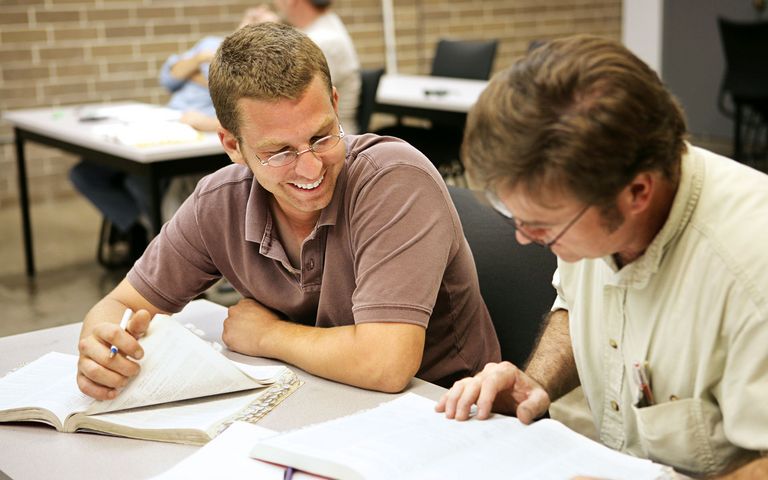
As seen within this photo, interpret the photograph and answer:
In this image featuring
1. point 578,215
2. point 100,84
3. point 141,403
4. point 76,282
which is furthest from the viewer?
point 100,84

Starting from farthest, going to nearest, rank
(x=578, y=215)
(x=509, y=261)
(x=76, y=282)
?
(x=76, y=282) → (x=509, y=261) → (x=578, y=215)

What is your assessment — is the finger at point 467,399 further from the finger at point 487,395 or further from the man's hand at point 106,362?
the man's hand at point 106,362

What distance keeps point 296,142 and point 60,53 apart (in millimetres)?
4956

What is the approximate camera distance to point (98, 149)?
12.7 ft

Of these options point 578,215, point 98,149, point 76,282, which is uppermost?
point 578,215

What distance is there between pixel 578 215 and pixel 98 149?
124 inches

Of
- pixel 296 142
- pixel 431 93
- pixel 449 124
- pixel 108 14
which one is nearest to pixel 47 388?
pixel 296 142

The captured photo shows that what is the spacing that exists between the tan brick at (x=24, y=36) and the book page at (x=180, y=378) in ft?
16.2

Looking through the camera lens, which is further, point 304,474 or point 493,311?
point 493,311

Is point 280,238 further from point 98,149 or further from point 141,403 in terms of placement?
point 98,149

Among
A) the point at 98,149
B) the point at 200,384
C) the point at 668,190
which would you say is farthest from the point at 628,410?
the point at 98,149

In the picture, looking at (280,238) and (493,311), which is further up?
(280,238)

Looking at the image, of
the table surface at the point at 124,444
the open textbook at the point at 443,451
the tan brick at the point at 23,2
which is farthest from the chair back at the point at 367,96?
the open textbook at the point at 443,451

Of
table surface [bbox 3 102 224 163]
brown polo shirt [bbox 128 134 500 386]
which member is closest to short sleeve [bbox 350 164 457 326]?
brown polo shirt [bbox 128 134 500 386]
